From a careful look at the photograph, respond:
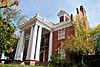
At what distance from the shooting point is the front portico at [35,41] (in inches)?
1015

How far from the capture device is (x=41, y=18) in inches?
1121

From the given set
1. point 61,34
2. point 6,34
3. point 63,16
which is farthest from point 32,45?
point 6,34

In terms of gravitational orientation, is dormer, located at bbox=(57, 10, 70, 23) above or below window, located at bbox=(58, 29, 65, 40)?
above

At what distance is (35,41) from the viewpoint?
26.5 m

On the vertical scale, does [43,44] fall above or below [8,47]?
above

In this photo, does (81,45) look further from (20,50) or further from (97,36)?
(20,50)

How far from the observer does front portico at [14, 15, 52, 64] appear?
25.8m

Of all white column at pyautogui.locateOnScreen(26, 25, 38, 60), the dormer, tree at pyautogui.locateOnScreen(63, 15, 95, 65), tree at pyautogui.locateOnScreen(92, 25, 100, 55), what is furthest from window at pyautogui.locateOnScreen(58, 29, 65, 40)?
tree at pyautogui.locateOnScreen(92, 25, 100, 55)

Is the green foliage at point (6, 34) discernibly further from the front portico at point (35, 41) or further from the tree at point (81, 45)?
the front portico at point (35, 41)

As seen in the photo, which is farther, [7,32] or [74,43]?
[74,43]

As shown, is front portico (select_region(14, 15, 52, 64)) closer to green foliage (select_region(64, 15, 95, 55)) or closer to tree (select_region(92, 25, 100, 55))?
green foliage (select_region(64, 15, 95, 55))

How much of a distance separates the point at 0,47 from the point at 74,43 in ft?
46.9

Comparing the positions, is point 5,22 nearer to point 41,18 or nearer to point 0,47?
point 0,47

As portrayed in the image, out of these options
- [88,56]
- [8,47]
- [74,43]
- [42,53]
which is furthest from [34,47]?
[8,47]
